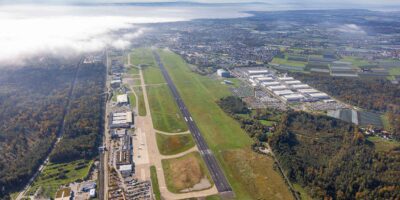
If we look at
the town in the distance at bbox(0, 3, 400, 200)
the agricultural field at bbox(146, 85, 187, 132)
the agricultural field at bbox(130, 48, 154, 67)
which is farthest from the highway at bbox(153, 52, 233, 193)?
the agricultural field at bbox(130, 48, 154, 67)

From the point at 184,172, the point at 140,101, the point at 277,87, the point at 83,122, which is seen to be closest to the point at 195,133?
the point at 184,172

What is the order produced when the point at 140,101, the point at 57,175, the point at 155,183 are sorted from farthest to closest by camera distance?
the point at 140,101, the point at 57,175, the point at 155,183

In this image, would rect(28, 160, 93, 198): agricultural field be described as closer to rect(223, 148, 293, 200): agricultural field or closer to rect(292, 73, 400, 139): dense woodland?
rect(223, 148, 293, 200): agricultural field

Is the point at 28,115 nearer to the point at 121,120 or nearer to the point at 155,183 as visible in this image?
the point at 121,120

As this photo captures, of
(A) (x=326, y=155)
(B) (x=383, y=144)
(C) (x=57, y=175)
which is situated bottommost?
(B) (x=383, y=144)

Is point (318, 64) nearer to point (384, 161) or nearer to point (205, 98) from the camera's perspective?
point (205, 98)

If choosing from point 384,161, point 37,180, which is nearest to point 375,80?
point 384,161
